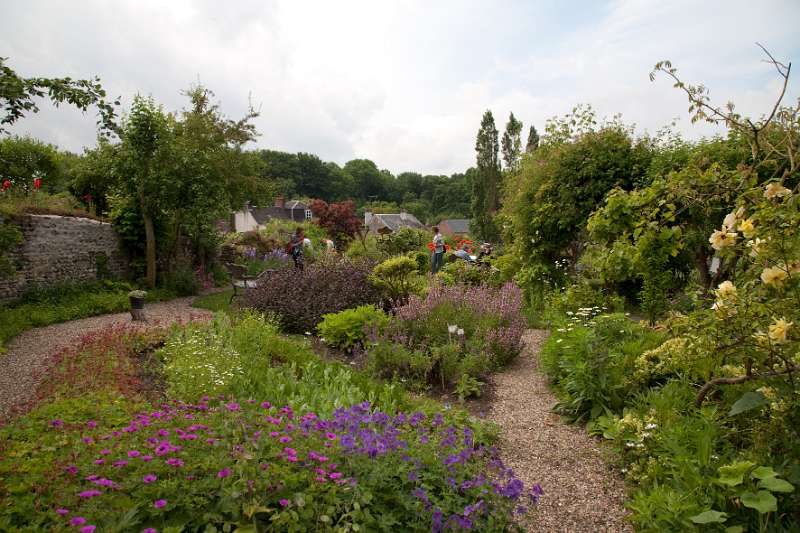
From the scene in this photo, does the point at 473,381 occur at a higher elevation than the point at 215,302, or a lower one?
lower

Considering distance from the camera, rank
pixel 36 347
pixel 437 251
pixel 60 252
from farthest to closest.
A: pixel 437 251 < pixel 60 252 < pixel 36 347

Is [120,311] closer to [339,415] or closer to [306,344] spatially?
[306,344]

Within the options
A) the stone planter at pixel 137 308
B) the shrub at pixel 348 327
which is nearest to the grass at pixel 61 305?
the stone planter at pixel 137 308

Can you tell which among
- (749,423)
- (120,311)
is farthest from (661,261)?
(120,311)

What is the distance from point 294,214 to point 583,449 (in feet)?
162

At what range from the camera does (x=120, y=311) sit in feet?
30.5

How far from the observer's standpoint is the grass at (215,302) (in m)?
9.81

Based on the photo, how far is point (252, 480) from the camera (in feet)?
6.31

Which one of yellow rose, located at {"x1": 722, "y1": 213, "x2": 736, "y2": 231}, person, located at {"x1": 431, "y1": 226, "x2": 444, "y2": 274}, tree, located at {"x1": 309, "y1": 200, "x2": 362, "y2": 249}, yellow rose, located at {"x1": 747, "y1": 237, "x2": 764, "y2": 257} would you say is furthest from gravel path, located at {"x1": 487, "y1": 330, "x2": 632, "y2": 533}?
tree, located at {"x1": 309, "y1": 200, "x2": 362, "y2": 249}

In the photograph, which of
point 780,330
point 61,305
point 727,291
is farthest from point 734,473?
point 61,305

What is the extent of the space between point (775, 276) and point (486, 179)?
94.8 ft

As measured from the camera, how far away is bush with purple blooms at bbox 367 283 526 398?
5121 mm

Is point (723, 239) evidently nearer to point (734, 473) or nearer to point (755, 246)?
point (755, 246)

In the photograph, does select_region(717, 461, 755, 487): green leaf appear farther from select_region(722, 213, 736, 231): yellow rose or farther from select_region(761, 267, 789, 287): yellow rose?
select_region(722, 213, 736, 231): yellow rose
